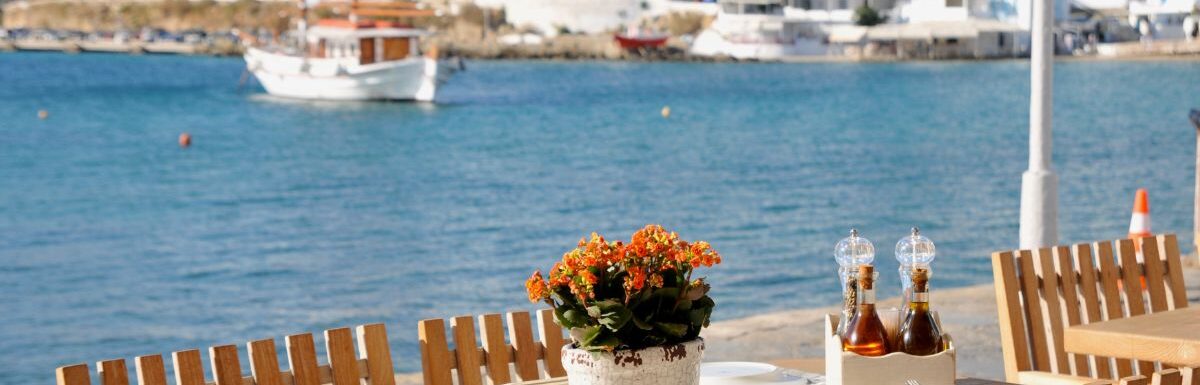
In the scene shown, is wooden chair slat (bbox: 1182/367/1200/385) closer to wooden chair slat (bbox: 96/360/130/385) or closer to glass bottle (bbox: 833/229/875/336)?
glass bottle (bbox: 833/229/875/336)

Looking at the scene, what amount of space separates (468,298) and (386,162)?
27.5 m

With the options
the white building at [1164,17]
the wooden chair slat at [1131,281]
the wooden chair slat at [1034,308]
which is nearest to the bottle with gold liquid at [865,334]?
the wooden chair slat at [1034,308]

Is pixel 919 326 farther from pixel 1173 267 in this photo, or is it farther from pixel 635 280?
pixel 1173 267

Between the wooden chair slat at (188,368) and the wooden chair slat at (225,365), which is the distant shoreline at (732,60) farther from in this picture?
the wooden chair slat at (188,368)

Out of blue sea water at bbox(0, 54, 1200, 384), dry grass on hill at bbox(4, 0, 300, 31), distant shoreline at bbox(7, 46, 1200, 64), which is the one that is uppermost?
dry grass on hill at bbox(4, 0, 300, 31)

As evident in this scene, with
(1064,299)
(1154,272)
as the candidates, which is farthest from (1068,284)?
(1154,272)

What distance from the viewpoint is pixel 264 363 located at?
401 centimetres

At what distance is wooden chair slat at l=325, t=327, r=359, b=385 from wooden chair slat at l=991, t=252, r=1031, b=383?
7.21 ft

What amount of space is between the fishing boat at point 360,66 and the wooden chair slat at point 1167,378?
6226cm

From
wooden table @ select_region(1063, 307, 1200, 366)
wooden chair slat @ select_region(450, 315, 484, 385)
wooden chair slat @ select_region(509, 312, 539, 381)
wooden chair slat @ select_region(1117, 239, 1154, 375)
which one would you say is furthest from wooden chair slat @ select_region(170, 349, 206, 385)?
wooden chair slat @ select_region(1117, 239, 1154, 375)

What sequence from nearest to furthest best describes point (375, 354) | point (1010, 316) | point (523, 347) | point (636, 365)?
point (636, 365)
point (375, 354)
point (523, 347)
point (1010, 316)

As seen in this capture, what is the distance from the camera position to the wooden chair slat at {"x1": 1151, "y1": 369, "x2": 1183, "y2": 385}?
11.1 ft

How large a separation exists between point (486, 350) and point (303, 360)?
1.81ft

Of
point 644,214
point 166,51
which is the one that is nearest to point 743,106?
point 644,214
